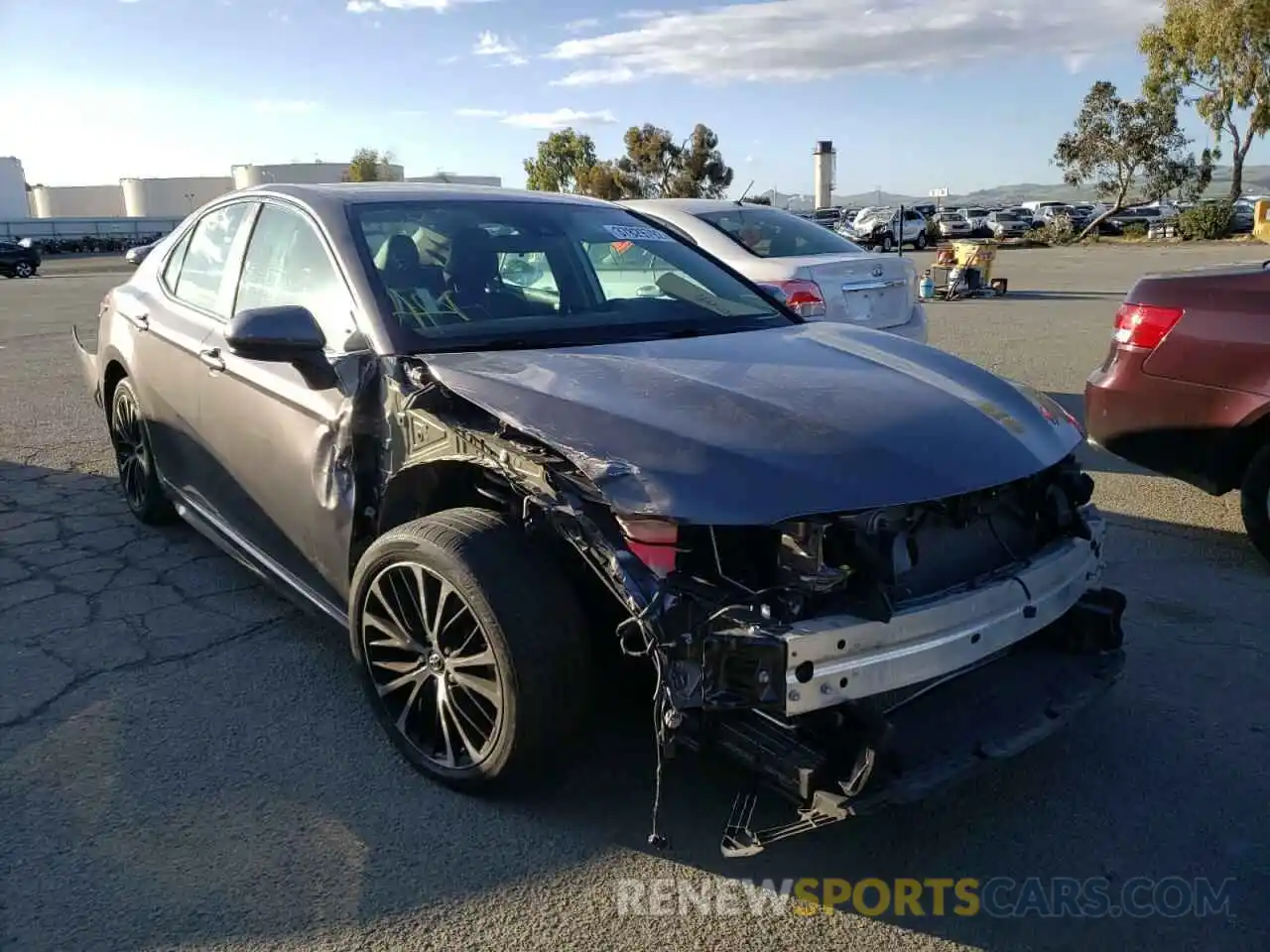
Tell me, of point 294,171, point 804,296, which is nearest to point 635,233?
point 804,296

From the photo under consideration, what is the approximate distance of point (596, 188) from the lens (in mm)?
54031

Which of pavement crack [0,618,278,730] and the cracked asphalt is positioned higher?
pavement crack [0,618,278,730]

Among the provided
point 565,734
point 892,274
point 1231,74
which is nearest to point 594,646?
point 565,734

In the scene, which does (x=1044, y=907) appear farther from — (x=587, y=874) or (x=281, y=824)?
(x=281, y=824)

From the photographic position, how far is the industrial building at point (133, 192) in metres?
85.5

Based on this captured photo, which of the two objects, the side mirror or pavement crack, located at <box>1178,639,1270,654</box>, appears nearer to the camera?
the side mirror

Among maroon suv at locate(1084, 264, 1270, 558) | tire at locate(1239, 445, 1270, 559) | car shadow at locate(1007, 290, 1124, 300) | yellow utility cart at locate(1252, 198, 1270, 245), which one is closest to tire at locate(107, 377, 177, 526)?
maroon suv at locate(1084, 264, 1270, 558)

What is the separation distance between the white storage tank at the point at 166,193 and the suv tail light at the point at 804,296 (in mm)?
96657

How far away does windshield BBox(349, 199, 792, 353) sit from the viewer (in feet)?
11.3

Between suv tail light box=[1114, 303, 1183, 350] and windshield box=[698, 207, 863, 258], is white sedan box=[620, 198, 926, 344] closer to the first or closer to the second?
windshield box=[698, 207, 863, 258]

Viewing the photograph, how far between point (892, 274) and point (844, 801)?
A: 6.12 meters

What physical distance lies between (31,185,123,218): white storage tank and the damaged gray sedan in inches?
4259

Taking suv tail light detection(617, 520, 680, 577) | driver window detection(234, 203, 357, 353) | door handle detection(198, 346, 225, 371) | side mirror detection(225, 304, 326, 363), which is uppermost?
driver window detection(234, 203, 357, 353)

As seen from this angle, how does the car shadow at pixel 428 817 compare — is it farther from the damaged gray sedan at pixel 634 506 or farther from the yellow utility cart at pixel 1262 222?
the yellow utility cart at pixel 1262 222
